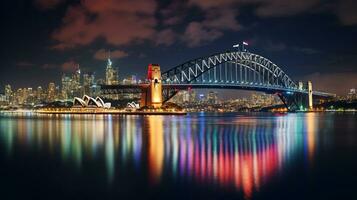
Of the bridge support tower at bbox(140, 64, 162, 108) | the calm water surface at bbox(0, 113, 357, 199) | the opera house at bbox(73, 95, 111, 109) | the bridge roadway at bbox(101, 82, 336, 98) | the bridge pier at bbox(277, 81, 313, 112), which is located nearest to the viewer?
the calm water surface at bbox(0, 113, 357, 199)

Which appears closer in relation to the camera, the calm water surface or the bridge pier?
the calm water surface

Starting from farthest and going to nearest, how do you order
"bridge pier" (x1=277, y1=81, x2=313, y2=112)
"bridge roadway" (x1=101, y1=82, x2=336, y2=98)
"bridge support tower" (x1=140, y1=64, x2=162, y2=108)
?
"bridge pier" (x1=277, y1=81, x2=313, y2=112) < "bridge roadway" (x1=101, y1=82, x2=336, y2=98) < "bridge support tower" (x1=140, y1=64, x2=162, y2=108)

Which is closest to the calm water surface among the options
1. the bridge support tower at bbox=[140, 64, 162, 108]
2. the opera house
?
the bridge support tower at bbox=[140, 64, 162, 108]

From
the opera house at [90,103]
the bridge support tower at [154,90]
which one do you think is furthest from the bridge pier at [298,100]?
the opera house at [90,103]

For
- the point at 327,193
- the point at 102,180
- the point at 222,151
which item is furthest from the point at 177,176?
the point at 222,151

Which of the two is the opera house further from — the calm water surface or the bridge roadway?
the calm water surface

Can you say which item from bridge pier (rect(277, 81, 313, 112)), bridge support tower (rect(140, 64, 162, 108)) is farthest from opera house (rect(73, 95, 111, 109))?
bridge pier (rect(277, 81, 313, 112))

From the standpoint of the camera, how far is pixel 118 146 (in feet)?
78.8

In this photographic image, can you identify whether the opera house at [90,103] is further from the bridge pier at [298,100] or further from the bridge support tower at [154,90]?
the bridge pier at [298,100]

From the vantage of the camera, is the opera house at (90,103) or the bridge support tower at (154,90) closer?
the bridge support tower at (154,90)

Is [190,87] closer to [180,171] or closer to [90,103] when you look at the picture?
[90,103]

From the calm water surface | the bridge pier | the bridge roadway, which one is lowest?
A: the calm water surface

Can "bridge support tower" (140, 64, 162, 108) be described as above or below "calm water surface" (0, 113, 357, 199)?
above

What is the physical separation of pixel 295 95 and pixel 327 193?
4027 inches
